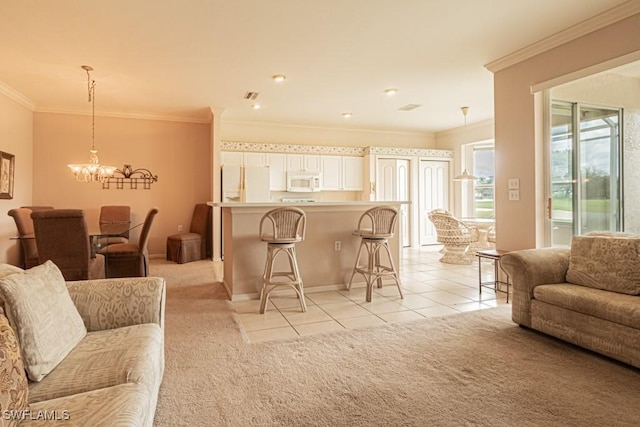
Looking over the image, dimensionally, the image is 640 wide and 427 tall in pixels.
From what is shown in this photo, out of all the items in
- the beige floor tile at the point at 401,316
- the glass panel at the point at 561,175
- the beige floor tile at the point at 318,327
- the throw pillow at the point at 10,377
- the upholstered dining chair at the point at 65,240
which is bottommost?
the beige floor tile at the point at 318,327

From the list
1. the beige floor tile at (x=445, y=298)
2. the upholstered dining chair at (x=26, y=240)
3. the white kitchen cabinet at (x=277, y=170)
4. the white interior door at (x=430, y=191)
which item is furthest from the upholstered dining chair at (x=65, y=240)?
the white interior door at (x=430, y=191)

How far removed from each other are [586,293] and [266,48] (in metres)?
3.50

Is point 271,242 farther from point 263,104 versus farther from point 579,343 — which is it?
point 263,104

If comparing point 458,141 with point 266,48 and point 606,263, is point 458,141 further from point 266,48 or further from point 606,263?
point 606,263

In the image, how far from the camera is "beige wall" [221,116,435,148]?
7.07m

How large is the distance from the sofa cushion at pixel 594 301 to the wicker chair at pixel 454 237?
10.3ft

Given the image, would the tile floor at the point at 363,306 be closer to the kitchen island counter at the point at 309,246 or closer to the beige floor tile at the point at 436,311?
the beige floor tile at the point at 436,311

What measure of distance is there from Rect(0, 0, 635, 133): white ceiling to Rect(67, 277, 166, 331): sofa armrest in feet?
7.34

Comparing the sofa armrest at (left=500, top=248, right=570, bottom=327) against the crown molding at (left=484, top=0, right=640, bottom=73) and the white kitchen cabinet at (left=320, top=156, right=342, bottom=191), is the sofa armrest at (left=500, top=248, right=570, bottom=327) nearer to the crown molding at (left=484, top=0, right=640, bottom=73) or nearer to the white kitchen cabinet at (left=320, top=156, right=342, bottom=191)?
the crown molding at (left=484, top=0, right=640, bottom=73)

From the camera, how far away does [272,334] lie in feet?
9.32

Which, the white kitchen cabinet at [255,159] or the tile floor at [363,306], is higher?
the white kitchen cabinet at [255,159]

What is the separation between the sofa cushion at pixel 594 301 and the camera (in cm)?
218

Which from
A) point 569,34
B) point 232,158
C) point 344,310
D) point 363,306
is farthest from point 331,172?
point 569,34

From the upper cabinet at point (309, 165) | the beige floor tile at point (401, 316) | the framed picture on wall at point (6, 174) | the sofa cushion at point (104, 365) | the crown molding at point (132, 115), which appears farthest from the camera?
the upper cabinet at point (309, 165)
